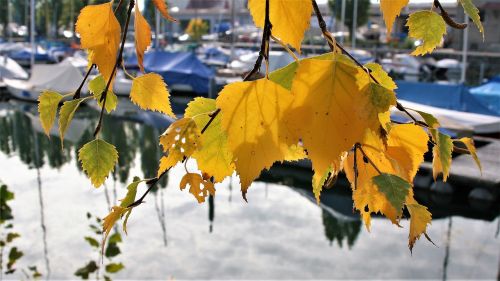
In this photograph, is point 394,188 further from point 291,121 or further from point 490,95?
point 490,95

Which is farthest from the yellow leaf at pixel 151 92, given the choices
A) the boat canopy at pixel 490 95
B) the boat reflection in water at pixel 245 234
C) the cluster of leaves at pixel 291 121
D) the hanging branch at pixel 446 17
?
the boat canopy at pixel 490 95

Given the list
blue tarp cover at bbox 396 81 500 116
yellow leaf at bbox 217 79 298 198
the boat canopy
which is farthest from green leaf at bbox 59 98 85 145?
the boat canopy

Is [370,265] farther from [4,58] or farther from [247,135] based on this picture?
[4,58]

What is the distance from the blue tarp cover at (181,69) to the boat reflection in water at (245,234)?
7.17 m

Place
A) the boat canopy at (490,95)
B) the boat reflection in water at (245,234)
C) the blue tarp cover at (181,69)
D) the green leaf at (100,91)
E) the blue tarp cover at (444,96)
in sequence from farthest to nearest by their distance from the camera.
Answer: the blue tarp cover at (181,69), the boat canopy at (490,95), the blue tarp cover at (444,96), the boat reflection in water at (245,234), the green leaf at (100,91)

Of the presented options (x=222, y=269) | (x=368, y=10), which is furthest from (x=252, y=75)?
(x=368, y=10)

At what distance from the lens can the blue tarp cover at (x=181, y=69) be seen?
17.9 m

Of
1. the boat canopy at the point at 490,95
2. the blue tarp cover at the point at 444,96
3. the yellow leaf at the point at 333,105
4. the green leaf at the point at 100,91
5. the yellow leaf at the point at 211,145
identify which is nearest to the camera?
the yellow leaf at the point at 333,105

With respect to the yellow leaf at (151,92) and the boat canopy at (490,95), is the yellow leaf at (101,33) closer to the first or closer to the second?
the yellow leaf at (151,92)

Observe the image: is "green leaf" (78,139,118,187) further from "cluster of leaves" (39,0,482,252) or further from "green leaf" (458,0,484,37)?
"green leaf" (458,0,484,37)

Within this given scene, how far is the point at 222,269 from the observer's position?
702 cm

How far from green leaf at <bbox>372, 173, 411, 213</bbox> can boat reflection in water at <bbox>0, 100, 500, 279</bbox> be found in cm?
555

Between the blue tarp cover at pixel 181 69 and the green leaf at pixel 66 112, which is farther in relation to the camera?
the blue tarp cover at pixel 181 69

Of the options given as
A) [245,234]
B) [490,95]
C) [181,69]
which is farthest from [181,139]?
[181,69]
